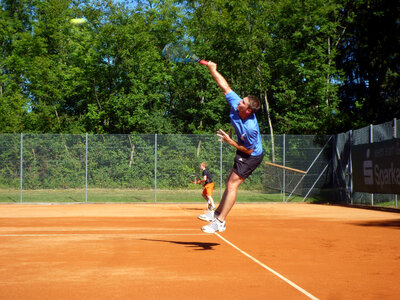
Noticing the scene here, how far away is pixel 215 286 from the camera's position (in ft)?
→ 15.8

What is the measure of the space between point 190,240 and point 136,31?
85.8 feet

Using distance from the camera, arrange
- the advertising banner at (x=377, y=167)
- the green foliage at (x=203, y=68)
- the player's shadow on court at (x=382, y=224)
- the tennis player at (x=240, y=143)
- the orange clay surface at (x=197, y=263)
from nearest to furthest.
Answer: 1. the orange clay surface at (x=197, y=263)
2. the tennis player at (x=240, y=143)
3. the player's shadow on court at (x=382, y=224)
4. the advertising banner at (x=377, y=167)
5. the green foliage at (x=203, y=68)

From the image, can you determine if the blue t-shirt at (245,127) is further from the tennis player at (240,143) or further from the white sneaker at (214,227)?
the white sneaker at (214,227)

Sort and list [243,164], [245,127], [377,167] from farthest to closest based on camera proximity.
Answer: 1. [377,167]
2. [243,164]
3. [245,127]

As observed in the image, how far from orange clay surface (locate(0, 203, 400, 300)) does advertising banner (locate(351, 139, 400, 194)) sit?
5472mm

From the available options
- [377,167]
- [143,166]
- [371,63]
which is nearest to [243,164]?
[377,167]

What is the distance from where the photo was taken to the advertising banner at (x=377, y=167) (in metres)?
15.4

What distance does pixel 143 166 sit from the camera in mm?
21422

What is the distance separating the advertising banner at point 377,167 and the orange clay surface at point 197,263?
215 inches

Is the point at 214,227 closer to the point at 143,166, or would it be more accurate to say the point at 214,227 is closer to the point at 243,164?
the point at 243,164

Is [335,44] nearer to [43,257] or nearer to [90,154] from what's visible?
[90,154]

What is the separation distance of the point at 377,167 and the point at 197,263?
1224 centimetres

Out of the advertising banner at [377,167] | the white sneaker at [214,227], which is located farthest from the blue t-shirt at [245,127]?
the advertising banner at [377,167]

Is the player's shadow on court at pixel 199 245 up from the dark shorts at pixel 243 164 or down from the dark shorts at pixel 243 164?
down
